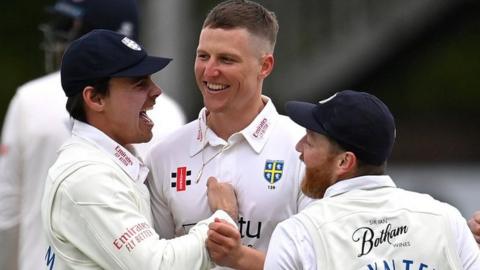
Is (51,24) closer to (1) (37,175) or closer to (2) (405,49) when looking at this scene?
(1) (37,175)

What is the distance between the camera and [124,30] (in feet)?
25.8

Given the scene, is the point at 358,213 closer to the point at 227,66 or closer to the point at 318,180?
the point at 318,180

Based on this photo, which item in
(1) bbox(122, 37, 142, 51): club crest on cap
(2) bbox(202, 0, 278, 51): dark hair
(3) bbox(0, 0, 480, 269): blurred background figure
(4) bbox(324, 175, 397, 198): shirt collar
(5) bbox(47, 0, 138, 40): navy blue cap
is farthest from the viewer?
(3) bbox(0, 0, 480, 269): blurred background figure

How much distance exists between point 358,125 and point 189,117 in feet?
29.8

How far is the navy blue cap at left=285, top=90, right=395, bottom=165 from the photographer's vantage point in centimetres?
589

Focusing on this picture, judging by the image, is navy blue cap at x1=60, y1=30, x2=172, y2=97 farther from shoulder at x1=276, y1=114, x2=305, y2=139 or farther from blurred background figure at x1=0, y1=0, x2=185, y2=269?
blurred background figure at x1=0, y1=0, x2=185, y2=269

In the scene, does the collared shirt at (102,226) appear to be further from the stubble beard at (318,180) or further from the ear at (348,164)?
the ear at (348,164)

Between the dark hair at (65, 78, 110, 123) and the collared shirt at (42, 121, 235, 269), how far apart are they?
8.8 inches

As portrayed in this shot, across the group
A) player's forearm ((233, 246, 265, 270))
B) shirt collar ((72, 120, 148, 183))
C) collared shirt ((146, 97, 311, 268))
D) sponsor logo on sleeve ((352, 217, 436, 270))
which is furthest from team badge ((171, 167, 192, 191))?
sponsor logo on sleeve ((352, 217, 436, 270))

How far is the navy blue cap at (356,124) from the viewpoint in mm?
5895

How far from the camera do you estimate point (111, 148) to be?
619 cm

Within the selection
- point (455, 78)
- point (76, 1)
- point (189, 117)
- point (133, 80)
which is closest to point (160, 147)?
point (133, 80)

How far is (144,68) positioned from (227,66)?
355 mm

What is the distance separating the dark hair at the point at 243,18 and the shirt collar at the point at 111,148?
642 millimetres
